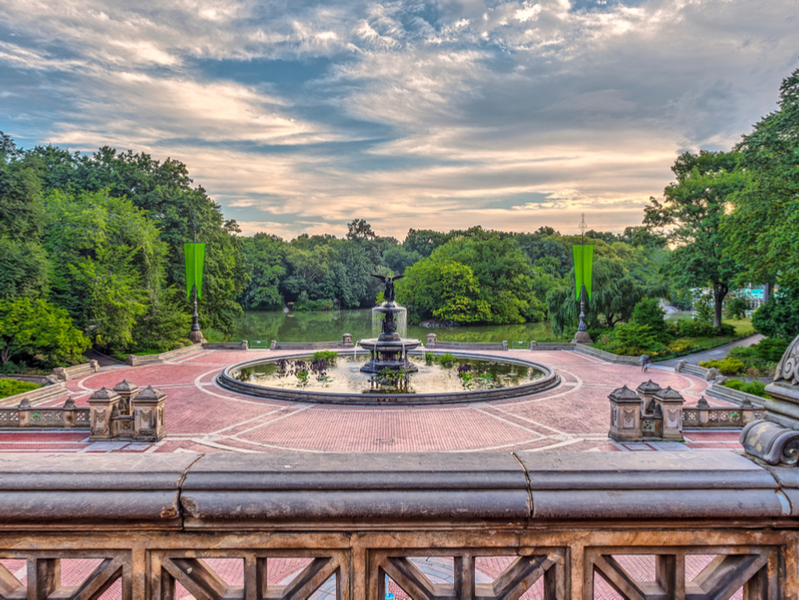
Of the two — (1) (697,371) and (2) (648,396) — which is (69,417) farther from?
(1) (697,371)

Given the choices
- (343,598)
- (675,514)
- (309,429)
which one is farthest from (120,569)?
(309,429)

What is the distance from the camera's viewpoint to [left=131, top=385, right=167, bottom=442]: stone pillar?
12.7m

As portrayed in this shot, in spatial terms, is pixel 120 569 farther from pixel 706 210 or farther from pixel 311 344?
pixel 706 210

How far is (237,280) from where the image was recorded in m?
41.1

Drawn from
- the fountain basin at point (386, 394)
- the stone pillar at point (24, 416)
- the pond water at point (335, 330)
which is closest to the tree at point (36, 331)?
the fountain basin at point (386, 394)

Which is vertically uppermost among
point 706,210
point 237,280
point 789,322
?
point 706,210

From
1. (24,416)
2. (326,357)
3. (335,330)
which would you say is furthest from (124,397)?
(335,330)

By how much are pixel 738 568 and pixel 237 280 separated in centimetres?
4226

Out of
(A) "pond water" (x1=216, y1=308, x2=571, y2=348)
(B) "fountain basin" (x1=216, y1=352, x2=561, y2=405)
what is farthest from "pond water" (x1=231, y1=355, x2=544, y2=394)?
(A) "pond water" (x1=216, y1=308, x2=571, y2=348)

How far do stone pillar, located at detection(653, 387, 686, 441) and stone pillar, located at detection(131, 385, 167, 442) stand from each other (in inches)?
543

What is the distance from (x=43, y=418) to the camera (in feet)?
44.9

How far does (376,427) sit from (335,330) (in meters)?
37.7

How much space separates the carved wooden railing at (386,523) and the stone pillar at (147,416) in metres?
12.0

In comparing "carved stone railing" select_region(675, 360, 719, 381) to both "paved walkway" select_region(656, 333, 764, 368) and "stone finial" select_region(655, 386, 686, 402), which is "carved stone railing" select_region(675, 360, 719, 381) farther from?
"stone finial" select_region(655, 386, 686, 402)
